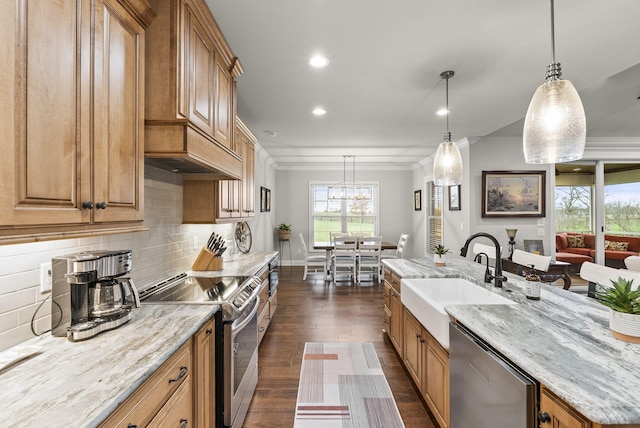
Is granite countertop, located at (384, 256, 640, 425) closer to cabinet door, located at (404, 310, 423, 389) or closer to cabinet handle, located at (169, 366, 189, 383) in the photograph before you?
cabinet door, located at (404, 310, 423, 389)

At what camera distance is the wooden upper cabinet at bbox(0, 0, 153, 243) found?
0.83m

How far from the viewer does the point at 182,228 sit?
2676mm

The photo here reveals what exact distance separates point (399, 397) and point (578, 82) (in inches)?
130

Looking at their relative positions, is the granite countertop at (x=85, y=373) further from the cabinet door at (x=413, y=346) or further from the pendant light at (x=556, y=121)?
the pendant light at (x=556, y=121)

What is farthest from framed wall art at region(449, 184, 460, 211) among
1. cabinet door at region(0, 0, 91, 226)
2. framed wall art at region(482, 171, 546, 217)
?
cabinet door at region(0, 0, 91, 226)

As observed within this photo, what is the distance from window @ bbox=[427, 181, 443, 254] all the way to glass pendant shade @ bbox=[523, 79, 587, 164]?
479cm

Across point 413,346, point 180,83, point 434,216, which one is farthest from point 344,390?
point 434,216

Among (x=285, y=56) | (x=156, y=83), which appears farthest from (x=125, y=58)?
(x=285, y=56)

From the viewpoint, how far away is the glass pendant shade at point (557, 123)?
1.51 meters

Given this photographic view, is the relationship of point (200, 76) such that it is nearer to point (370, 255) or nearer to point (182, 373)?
point (182, 373)

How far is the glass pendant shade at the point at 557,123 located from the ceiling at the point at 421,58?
2.25 feet

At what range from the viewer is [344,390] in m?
2.42

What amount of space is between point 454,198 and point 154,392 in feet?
18.0

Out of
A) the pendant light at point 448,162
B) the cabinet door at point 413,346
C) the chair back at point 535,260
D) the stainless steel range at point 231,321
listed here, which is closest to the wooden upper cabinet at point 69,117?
the stainless steel range at point 231,321
